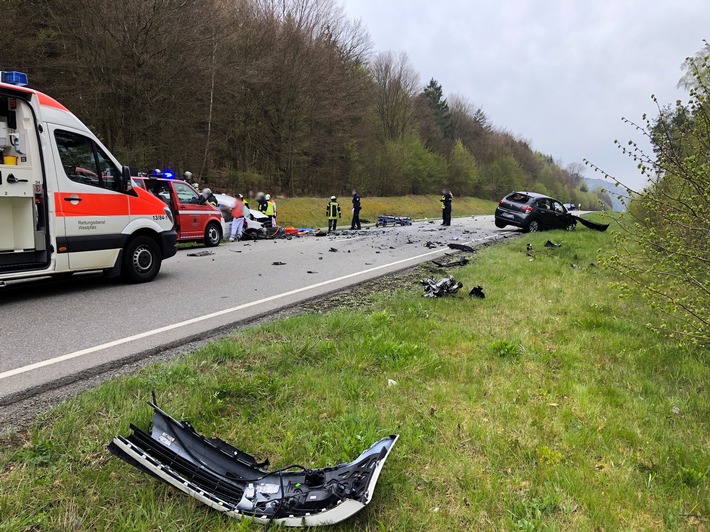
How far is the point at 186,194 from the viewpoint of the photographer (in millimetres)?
12953

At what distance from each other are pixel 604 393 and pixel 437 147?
57.3 m

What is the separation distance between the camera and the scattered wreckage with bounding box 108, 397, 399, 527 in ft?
6.87

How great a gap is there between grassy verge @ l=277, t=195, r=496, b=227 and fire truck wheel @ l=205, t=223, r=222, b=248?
30.6 ft

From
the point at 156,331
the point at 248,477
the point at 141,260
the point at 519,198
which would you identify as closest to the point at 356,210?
the point at 519,198

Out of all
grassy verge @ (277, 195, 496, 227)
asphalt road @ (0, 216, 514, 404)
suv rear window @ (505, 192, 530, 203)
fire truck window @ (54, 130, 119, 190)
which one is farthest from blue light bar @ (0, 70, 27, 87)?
suv rear window @ (505, 192, 530, 203)

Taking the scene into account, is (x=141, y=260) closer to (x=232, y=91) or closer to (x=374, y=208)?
(x=232, y=91)

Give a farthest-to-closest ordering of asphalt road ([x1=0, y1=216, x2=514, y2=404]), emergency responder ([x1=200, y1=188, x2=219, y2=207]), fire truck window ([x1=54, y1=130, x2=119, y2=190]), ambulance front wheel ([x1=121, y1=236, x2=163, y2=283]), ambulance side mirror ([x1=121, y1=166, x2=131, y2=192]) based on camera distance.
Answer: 1. emergency responder ([x1=200, y1=188, x2=219, y2=207])
2. ambulance front wheel ([x1=121, y1=236, x2=163, y2=283])
3. ambulance side mirror ([x1=121, y1=166, x2=131, y2=192])
4. fire truck window ([x1=54, y1=130, x2=119, y2=190])
5. asphalt road ([x1=0, y1=216, x2=514, y2=404])

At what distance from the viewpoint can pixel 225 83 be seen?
22.5 meters

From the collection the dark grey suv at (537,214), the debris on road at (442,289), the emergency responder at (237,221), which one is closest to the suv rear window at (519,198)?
the dark grey suv at (537,214)

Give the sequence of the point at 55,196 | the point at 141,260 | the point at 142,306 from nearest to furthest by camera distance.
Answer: the point at 142,306 < the point at 55,196 < the point at 141,260

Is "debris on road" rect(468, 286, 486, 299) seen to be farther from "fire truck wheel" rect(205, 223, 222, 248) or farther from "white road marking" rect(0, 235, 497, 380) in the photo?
"fire truck wheel" rect(205, 223, 222, 248)

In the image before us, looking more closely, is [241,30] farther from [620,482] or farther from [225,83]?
[620,482]

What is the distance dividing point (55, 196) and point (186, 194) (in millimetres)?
7036

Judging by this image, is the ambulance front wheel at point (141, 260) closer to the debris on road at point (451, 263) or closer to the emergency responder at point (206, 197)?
the debris on road at point (451, 263)
